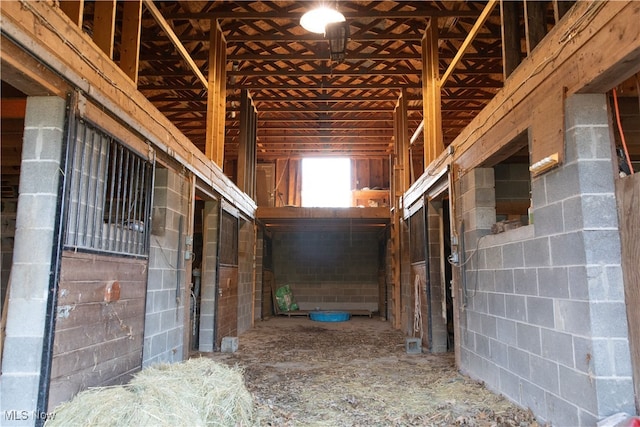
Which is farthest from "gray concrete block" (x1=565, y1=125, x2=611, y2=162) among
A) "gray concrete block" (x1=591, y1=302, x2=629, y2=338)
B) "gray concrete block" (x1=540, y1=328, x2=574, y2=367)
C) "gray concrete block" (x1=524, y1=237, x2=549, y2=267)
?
"gray concrete block" (x1=540, y1=328, x2=574, y2=367)

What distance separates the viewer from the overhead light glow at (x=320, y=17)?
4.49 metres

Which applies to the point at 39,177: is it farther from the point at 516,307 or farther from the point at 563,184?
the point at 516,307

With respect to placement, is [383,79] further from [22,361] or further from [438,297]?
[22,361]

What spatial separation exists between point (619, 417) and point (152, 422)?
248 cm

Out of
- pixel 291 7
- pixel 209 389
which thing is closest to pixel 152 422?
pixel 209 389

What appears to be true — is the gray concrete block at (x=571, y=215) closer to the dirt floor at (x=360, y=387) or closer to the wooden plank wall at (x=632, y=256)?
the wooden plank wall at (x=632, y=256)

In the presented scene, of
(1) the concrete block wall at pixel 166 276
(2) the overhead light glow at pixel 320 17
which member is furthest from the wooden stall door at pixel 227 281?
(2) the overhead light glow at pixel 320 17

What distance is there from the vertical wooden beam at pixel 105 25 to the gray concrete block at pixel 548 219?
3.36m

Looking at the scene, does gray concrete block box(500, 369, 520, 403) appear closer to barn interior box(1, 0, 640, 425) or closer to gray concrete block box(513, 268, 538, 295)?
barn interior box(1, 0, 640, 425)

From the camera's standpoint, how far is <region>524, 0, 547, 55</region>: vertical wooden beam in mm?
3316

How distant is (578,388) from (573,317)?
40cm

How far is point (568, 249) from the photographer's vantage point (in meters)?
2.66

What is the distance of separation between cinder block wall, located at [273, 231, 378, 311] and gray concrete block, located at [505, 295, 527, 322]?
872cm

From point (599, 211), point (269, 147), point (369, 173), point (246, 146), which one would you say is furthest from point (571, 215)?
point (369, 173)
